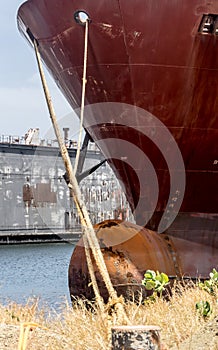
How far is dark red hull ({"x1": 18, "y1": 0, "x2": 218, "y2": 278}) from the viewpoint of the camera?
290 inches

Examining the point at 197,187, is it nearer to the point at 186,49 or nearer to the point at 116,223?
the point at 116,223

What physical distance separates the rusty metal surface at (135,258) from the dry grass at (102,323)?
752 mm

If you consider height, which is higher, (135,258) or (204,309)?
(135,258)

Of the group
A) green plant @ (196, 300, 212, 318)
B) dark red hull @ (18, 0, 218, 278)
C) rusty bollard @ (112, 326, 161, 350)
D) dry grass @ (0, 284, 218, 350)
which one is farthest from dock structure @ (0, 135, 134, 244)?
rusty bollard @ (112, 326, 161, 350)

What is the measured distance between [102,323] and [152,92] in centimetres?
362

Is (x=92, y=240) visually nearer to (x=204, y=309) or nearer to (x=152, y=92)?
(x=204, y=309)

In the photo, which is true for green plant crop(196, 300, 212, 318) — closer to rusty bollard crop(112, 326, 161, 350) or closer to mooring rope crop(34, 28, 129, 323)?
mooring rope crop(34, 28, 129, 323)

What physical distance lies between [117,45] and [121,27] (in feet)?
0.74

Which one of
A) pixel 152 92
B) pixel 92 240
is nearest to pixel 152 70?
pixel 152 92

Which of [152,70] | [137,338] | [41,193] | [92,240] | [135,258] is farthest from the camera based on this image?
[41,193]

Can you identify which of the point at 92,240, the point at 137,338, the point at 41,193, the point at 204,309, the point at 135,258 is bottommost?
the point at 204,309

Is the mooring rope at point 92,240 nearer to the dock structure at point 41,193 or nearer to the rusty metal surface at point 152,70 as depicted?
the rusty metal surface at point 152,70

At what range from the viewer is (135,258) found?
24.4 feet

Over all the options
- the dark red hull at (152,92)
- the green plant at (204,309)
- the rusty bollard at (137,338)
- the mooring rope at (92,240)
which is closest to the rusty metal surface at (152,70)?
the dark red hull at (152,92)
